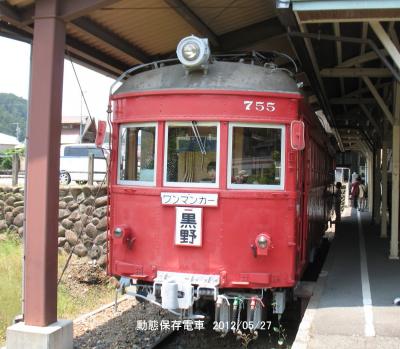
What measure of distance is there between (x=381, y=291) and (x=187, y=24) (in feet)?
15.0

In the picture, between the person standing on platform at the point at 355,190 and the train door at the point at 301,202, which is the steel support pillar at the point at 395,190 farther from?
the person standing on platform at the point at 355,190

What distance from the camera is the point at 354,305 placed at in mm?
6145

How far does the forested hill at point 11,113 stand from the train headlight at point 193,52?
9389cm

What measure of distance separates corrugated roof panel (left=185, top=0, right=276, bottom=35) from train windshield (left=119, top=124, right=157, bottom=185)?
2.09 m

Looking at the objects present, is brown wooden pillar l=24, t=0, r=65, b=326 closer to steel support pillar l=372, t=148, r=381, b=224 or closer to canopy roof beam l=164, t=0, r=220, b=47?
canopy roof beam l=164, t=0, r=220, b=47

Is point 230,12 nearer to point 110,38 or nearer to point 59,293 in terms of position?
point 110,38

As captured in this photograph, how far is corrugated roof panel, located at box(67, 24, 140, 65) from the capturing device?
7.10 metres

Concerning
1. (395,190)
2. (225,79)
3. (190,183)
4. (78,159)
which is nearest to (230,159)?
(190,183)

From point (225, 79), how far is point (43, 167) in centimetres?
213

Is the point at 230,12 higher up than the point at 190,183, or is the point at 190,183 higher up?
the point at 230,12

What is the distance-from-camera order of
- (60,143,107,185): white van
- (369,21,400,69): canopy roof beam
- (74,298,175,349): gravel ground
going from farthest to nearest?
(60,143,107,185): white van → (74,298,175,349): gravel ground → (369,21,400,69): canopy roof beam

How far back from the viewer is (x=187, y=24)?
7.95m

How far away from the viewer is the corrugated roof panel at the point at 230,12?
24.1 ft

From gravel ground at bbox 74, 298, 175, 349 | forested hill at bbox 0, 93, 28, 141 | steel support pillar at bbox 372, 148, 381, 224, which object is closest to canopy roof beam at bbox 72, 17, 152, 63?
gravel ground at bbox 74, 298, 175, 349
